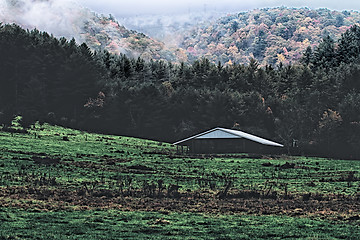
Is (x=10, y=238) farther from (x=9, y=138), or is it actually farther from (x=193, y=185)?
(x=9, y=138)

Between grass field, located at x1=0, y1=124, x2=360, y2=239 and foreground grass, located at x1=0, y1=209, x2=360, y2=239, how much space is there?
5 cm

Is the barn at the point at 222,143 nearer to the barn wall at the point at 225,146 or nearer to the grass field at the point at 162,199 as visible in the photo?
the barn wall at the point at 225,146

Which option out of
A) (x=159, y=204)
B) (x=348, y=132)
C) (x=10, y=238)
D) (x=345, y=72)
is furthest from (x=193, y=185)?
(x=345, y=72)

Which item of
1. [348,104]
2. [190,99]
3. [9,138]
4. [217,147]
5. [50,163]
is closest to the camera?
[50,163]

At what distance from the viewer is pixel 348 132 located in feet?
346

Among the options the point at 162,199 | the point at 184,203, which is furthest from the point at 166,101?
the point at 184,203

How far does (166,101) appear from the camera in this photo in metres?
132

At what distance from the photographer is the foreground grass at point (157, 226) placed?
86.3 ft

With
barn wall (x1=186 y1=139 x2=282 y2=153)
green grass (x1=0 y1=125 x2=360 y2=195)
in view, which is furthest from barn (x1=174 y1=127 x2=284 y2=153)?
green grass (x1=0 y1=125 x2=360 y2=195)

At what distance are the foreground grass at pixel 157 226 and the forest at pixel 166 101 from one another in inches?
3027

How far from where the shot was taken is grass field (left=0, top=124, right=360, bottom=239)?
27891 mm

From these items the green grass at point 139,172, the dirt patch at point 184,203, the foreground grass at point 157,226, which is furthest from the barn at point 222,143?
the foreground grass at point 157,226

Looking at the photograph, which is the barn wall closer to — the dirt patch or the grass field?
the grass field

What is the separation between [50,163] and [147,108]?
7218cm
